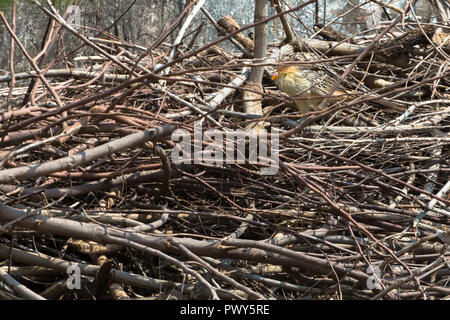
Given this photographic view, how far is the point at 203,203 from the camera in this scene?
3092 millimetres

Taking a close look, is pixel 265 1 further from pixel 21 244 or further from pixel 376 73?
pixel 21 244

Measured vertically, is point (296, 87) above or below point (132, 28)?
below

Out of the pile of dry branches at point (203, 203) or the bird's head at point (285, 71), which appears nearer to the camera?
the pile of dry branches at point (203, 203)

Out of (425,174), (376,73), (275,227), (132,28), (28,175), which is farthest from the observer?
(132,28)

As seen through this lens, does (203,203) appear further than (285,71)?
No

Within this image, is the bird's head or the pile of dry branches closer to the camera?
the pile of dry branches

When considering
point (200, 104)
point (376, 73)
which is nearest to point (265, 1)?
point (200, 104)

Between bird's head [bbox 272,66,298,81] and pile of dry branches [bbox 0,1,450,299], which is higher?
bird's head [bbox 272,66,298,81]

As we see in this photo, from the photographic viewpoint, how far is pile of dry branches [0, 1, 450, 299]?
2.40 meters

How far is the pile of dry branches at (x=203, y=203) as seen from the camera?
2396mm

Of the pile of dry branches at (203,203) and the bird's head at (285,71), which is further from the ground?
the bird's head at (285,71)

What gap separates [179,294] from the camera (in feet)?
8.11

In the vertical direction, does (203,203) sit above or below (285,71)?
below
